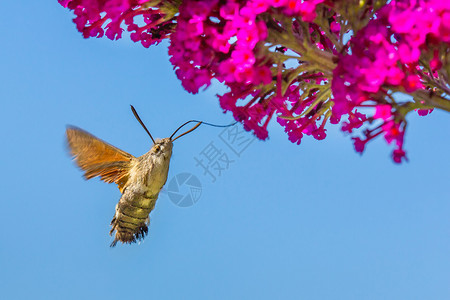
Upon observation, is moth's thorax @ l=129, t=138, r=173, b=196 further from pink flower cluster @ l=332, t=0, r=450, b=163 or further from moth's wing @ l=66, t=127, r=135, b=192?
pink flower cluster @ l=332, t=0, r=450, b=163

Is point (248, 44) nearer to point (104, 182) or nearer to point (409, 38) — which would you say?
point (409, 38)

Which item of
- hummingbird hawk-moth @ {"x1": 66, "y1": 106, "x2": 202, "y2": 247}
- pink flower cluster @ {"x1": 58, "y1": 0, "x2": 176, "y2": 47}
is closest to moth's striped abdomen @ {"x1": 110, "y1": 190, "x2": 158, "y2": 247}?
hummingbird hawk-moth @ {"x1": 66, "y1": 106, "x2": 202, "y2": 247}

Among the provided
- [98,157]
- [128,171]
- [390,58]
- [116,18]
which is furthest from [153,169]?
[390,58]

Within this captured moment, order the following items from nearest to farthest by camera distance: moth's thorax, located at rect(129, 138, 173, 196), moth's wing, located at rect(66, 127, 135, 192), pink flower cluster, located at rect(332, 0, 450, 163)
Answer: pink flower cluster, located at rect(332, 0, 450, 163), moth's thorax, located at rect(129, 138, 173, 196), moth's wing, located at rect(66, 127, 135, 192)

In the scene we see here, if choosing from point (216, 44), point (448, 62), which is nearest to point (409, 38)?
point (448, 62)

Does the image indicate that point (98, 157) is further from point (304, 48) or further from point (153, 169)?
point (304, 48)

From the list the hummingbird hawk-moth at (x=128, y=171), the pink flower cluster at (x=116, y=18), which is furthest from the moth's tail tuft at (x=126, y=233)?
the pink flower cluster at (x=116, y=18)

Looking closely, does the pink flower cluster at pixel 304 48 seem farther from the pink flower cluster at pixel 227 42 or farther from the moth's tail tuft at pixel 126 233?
the moth's tail tuft at pixel 126 233
